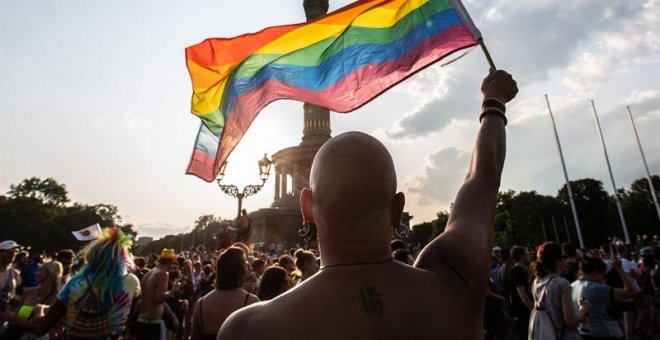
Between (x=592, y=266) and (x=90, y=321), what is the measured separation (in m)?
6.75

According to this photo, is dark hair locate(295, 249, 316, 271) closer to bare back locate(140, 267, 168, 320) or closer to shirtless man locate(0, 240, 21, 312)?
bare back locate(140, 267, 168, 320)

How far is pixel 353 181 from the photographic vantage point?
4.76 ft

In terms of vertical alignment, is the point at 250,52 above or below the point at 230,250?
above

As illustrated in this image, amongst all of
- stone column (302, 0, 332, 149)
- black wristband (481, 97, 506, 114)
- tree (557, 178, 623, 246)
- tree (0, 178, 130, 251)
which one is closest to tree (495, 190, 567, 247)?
tree (557, 178, 623, 246)

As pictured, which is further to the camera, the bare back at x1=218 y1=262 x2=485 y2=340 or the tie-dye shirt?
the tie-dye shirt

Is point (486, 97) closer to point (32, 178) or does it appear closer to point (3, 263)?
point (3, 263)

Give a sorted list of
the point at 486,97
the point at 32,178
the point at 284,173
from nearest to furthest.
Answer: the point at 486,97 < the point at 284,173 < the point at 32,178

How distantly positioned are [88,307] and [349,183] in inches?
176

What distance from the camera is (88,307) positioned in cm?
458

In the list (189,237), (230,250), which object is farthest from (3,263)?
(189,237)

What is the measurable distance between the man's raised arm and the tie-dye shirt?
4.39 m

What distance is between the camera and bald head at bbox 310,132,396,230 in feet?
4.74

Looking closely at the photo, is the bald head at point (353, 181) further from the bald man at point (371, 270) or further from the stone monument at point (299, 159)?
the stone monument at point (299, 159)

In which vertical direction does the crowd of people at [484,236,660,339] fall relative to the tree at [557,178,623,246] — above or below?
below
